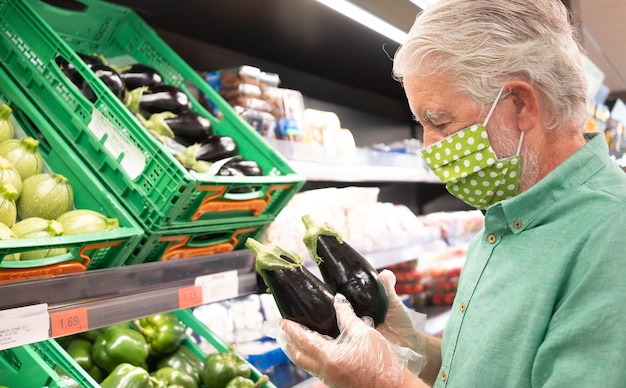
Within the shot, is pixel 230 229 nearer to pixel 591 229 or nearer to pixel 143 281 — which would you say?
pixel 143 281

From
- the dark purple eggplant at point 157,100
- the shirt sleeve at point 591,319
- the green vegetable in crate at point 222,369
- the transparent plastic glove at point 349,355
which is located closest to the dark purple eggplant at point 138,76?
the dark purple eggplant at point 157,100

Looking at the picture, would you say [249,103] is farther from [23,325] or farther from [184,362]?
[23,325]

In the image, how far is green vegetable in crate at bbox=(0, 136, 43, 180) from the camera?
1.68 metres

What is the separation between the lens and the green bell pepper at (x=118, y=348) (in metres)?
1.84

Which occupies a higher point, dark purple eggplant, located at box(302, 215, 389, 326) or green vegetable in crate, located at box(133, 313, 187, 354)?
dark purple eggplant, located at box(302, 215, 389, 326)

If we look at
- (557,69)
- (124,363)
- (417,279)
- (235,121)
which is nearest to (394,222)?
(417,279)

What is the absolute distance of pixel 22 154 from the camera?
170 centimetres

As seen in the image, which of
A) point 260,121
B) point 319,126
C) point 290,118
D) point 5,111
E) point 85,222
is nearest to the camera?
point 85,222

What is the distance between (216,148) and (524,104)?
109cm

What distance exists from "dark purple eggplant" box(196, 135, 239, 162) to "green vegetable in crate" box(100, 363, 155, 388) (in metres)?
0.70

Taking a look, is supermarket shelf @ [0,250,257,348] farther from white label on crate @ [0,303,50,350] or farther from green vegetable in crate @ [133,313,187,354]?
green vegetable in crate @ [133,313,187,354]

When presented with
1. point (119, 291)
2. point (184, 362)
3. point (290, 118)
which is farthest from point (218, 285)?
point (290, 118)

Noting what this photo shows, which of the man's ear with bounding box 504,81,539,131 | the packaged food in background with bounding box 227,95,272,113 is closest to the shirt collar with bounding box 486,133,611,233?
the man's ear with bounding box 504,81,539,131

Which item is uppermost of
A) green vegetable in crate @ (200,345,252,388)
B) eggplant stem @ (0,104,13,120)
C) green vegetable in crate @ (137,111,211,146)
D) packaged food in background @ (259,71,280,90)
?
packaged food in background @ (259,71,280,90)
